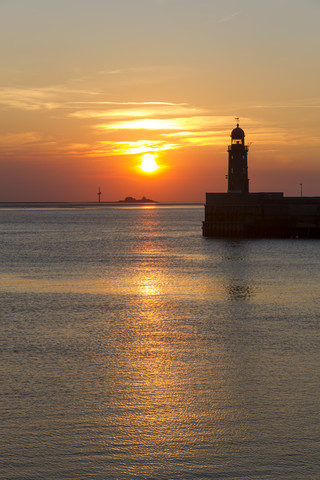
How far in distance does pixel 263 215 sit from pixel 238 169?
8676mm

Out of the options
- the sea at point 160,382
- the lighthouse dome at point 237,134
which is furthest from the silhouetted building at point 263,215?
the sea at point 160,382

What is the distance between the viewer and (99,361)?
60.0 feet

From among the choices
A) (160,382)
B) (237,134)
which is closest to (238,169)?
(237,134)

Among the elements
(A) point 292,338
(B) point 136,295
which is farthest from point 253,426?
(B) point 136,295

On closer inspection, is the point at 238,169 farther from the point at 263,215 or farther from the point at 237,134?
the point at 263,215

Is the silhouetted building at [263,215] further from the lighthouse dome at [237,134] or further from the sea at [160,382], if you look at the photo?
the sea at [160,382]

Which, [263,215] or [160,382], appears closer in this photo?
[160,382]

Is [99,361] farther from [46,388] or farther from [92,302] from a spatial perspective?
[92,302]

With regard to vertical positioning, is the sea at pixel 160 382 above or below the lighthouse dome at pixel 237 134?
below

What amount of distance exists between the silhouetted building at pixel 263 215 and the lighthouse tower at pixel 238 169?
560cm

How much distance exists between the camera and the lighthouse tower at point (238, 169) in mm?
83188

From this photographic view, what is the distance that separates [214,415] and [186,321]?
11.6 meters

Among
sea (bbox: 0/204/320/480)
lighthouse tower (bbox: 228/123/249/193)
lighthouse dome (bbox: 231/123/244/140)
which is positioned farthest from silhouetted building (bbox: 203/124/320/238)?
sea (bbox: 0/204/320/480)

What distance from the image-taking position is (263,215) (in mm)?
77812
